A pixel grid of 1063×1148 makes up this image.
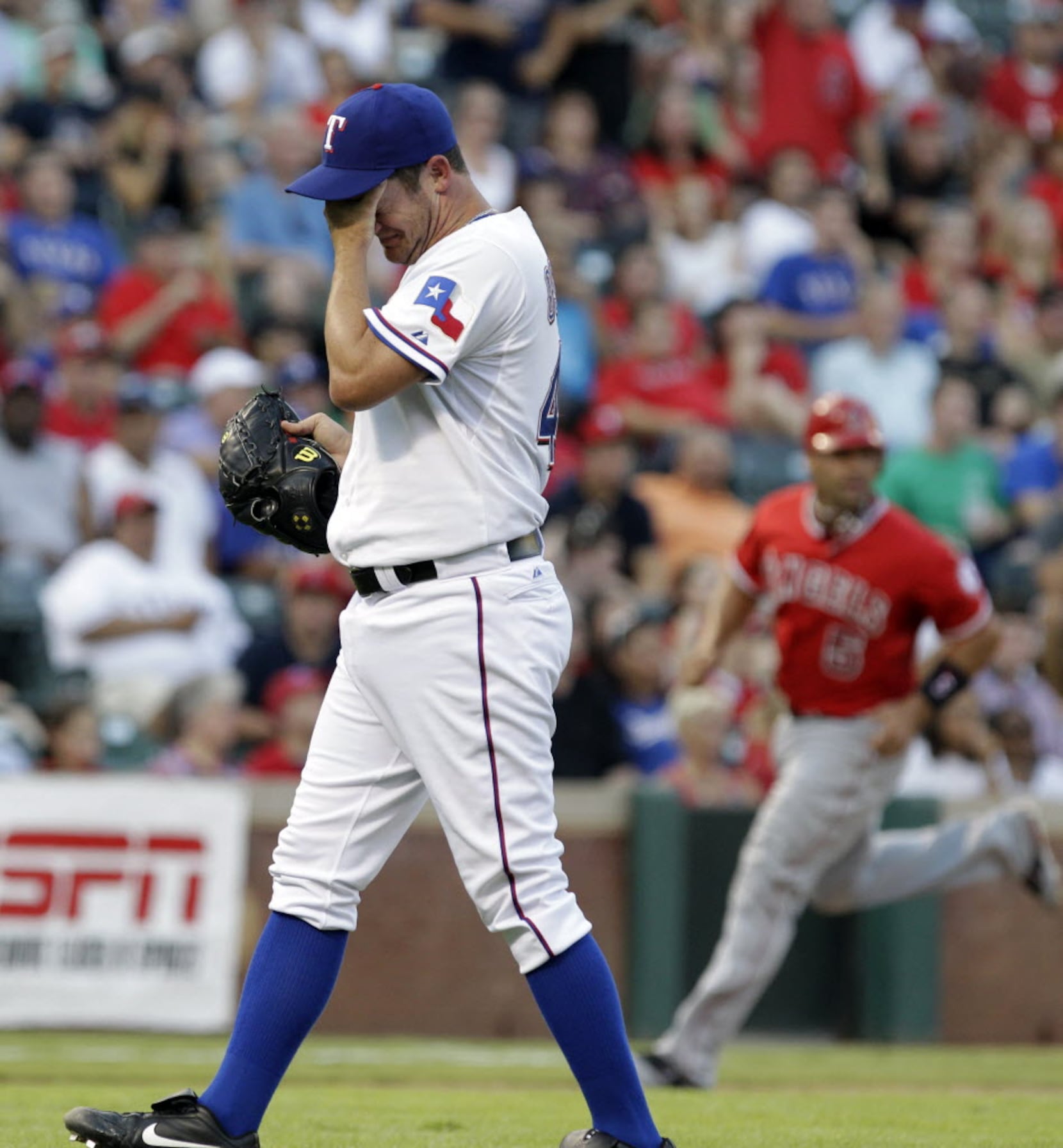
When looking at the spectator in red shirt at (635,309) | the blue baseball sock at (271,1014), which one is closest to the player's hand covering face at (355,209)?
the blue baseball sock at (271,1014)

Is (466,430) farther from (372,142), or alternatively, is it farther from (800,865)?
(800,865)

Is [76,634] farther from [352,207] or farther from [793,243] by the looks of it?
[793,243]

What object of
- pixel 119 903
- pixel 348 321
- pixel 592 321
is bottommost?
pixel 119 903

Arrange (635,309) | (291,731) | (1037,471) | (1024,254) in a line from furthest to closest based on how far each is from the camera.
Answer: (1024,254), (635,309), (1037,471), (291,731)

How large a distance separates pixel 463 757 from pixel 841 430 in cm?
277

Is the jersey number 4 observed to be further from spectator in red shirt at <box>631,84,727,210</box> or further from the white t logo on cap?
spectator in red shirt at <box>631,84,727,210</box>

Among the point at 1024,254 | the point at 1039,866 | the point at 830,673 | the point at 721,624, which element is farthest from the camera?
the point at 1024,254

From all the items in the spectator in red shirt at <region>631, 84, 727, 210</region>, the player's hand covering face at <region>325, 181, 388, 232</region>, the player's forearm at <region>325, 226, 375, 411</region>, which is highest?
the spectator in red shirt at <region>631, 84, 727, 210</region>

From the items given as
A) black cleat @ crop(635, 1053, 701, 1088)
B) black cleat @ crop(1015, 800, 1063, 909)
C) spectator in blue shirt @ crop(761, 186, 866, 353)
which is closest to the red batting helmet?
black cleat @ crop(1015, 800, 1063, 909)

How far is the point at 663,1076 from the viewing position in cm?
621

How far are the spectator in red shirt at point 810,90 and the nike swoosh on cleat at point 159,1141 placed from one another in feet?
38.3

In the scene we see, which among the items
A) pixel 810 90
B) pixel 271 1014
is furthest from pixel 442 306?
pixel 810 90

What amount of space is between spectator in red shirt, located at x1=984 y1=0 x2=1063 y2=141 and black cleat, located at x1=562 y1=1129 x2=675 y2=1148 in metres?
13.4

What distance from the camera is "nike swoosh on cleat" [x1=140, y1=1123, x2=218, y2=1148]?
3.86 meters
